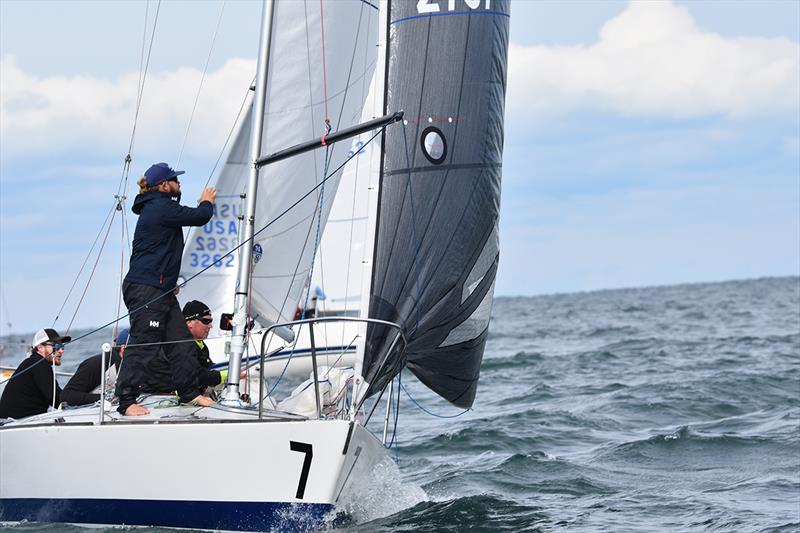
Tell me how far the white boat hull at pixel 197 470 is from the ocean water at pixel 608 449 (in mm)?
248

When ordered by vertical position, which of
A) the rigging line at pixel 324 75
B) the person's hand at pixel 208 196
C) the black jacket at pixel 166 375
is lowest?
the black jacket at pixel 166 375

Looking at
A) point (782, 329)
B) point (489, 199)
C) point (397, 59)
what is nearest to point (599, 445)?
point (489, 199)

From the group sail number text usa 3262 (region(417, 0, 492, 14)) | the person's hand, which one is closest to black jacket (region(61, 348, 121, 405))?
the person's hand

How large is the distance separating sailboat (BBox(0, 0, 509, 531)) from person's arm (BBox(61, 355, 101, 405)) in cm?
42

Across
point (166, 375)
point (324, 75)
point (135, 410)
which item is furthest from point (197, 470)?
point (324, 75)

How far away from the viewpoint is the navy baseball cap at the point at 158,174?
7012 mm

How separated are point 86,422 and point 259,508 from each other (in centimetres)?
129

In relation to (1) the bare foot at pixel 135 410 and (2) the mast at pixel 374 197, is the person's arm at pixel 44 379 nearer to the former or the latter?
(1) the bare foot at pixel 135 410

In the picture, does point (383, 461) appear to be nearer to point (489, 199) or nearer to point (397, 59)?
point (489, 199)

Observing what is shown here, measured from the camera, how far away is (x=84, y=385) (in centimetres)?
798

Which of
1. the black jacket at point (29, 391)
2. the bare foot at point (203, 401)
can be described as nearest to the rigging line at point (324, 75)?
the bare foot at point (203, 401)

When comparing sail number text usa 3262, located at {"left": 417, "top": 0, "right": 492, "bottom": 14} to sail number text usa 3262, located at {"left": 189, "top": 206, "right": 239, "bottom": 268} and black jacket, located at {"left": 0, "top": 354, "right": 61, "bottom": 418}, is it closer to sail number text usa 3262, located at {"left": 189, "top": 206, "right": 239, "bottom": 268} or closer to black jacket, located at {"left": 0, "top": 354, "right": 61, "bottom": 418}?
black jacket, located at {"left": 0, "top": 354, "right": 61, "bottom": 418}

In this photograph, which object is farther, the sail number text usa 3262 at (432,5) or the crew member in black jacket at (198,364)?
the sail number text usa 3262 at (432,5)

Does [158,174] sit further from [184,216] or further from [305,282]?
[305,282]
